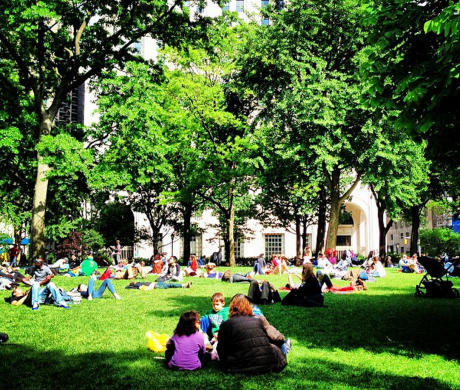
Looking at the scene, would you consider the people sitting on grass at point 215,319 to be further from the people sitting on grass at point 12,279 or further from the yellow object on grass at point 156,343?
the people sitting on grass at point 12,279

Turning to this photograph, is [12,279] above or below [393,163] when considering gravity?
below

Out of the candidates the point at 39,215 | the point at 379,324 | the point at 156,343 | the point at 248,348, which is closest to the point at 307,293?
the point at 379,324

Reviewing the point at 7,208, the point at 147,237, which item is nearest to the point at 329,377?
the point at 7,208

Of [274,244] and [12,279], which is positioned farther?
[274,244]

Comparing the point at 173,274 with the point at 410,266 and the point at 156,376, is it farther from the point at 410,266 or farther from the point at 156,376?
the point at 410,266

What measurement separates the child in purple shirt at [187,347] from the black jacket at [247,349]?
1.41 ft

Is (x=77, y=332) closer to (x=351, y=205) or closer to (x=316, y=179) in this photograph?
(x=316, y=179)

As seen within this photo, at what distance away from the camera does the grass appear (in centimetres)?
588

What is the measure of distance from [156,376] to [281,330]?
3.71 m

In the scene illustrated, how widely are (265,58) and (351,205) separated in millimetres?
31384

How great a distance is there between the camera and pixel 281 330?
916 centimetres

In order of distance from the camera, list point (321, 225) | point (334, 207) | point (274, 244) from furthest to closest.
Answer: point (274, 244) → point (321, 225) → point (334, 207)

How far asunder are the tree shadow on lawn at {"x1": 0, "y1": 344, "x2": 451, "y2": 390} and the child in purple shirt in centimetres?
13

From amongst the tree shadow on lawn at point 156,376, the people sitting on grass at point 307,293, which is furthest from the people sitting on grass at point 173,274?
the tree shadow on lawn at point 156,376
